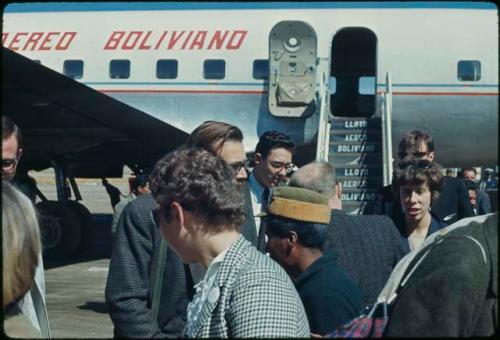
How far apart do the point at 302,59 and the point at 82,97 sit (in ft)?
13.3

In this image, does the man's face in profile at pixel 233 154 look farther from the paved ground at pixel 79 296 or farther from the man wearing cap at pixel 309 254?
the paved ground at pixel 79 296

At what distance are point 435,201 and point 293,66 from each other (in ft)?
27.4

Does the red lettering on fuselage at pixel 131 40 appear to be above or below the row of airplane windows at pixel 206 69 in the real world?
above

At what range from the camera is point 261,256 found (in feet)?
7.93

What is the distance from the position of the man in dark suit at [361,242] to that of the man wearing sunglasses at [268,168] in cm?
61

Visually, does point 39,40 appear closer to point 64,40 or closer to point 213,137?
point 64,40

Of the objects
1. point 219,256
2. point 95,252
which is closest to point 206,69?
point 95,252

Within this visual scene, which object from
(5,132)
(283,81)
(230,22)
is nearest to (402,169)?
(5,132)

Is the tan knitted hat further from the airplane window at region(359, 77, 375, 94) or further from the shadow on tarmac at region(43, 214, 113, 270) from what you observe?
the airplane window at region(359, 77, 375, 94)

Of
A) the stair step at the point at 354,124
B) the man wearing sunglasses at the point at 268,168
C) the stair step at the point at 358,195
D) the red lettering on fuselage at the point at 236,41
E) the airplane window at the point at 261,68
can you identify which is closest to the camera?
the man wearing sunglasses at the point at 268,168

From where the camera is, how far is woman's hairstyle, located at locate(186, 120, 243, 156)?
3975 millimetres

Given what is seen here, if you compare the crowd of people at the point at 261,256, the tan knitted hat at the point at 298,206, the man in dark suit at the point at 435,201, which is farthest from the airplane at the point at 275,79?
the tan knitted hat at the point at 298,206

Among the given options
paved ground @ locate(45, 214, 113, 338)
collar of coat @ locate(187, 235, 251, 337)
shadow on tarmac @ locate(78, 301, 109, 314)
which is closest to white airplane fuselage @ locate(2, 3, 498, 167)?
paved ground @ locate(45, 214, 113, 338)

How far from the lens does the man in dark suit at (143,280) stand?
139 inches
